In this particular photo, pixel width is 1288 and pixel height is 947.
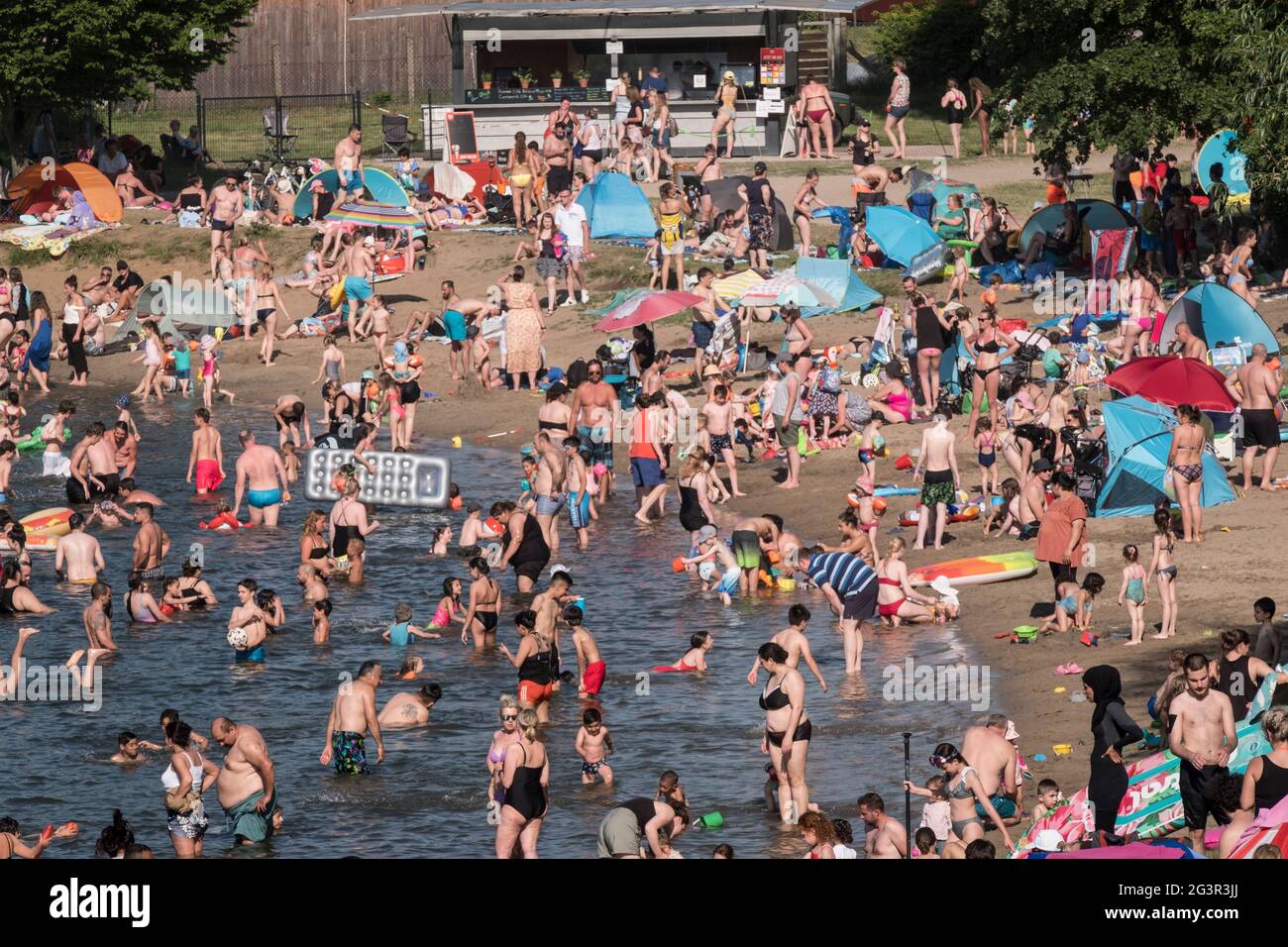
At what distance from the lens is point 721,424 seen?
965 inches

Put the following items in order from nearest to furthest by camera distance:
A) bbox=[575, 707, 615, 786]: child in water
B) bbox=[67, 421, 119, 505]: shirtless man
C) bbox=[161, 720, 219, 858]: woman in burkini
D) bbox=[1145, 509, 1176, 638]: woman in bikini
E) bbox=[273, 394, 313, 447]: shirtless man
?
bbox=[161, 720, 219, 858]: woman in burkini
bbox=[575, 707, 615, 786]: child in water
bbox=[1145, 509, 1176, 638]: woman in bikini
bbox=[67, 421, 119, 505]: shirtless man
bbox=[273, 394, 313, 447]: shirtless man

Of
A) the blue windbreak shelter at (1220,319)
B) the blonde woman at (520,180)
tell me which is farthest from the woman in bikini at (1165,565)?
the blonde woman at (520,180)

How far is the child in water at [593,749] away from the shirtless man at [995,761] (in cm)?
304

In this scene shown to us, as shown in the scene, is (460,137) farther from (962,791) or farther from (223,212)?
(962,791)

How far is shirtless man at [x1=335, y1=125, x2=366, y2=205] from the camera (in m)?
35.8

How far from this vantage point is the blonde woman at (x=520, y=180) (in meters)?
35.1

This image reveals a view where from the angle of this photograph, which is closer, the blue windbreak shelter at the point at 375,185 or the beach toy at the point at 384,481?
the beach toy at the point at 384,481

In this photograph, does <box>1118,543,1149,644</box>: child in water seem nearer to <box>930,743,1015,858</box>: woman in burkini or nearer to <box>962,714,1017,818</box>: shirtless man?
<box>962,714,1017,818</box>: shirtless man

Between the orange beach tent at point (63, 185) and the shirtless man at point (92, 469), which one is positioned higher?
the orange beach tent at point (63, 185)

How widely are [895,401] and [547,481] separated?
20.3ft

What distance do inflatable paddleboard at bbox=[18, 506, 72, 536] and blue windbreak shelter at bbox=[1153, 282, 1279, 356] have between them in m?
13.8

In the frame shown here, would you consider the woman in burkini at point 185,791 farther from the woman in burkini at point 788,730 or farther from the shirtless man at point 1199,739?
the shirtless man at point 1199,739

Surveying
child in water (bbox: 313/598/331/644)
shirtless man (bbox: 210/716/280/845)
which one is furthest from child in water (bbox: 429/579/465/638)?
shirtless man (bbox: 210/716/280/845)

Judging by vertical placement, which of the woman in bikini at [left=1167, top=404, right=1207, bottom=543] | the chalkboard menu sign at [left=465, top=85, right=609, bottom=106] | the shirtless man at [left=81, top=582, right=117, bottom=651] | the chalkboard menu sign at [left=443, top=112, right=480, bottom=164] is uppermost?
the chalkboard menu sign at [left=465, top=85, right=609, bottom=106]
